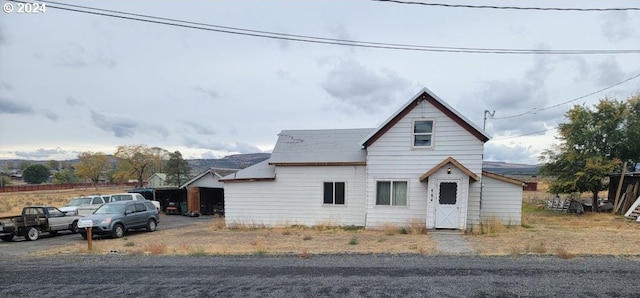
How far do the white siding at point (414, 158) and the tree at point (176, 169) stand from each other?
135ft

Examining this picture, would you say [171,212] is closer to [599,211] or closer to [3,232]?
[3,232]

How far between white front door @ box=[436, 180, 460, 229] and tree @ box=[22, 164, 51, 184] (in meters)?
127

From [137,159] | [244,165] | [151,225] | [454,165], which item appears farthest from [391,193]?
[137,159]

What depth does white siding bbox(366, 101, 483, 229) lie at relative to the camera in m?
15.5

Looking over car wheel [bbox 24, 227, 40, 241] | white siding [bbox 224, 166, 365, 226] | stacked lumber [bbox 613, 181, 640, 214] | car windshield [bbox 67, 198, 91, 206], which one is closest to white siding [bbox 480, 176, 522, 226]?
white siding [bbox 224, 166, 365, 226]

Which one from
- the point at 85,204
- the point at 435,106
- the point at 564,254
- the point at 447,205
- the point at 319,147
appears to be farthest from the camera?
the point at 85,204

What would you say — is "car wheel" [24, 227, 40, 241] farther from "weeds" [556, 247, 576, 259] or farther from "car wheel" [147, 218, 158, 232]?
"weeds" [556, 247, 576, 259]

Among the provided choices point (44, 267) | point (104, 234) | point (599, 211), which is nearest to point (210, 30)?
point (44, 267)

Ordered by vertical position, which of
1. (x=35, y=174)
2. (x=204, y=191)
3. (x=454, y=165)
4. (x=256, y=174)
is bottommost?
(x=35, y=174)

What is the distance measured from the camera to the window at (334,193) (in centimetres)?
1733

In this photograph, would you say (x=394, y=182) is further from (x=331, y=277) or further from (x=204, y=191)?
(x=204, y=191)

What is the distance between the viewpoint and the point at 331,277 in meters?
7.72

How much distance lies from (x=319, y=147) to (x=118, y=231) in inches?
430

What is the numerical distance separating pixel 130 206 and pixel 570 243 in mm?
19706
